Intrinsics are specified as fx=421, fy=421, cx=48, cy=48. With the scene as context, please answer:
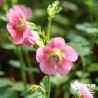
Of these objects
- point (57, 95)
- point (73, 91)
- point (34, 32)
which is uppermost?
point (34, 32)

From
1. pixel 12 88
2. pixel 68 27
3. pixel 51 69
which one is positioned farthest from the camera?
pixel 68 27

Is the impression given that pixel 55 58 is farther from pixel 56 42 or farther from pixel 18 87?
pixel 18 87

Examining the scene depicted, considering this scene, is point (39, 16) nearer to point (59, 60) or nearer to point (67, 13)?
point (67, 13)

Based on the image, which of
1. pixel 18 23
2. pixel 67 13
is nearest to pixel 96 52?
pixel 67 13

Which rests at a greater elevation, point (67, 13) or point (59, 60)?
point (67, 13)

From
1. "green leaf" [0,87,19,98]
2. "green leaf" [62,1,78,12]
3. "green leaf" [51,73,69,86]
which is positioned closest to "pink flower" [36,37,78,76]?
"green leaf" [0,87,19,98]

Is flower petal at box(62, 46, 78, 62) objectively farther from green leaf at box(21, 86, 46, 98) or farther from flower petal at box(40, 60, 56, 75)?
green leaf at box(21, 86, 46, 98)
